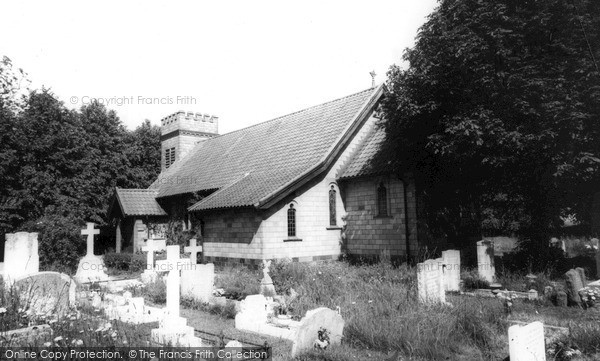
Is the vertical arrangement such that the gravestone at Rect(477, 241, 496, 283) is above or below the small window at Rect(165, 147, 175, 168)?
below

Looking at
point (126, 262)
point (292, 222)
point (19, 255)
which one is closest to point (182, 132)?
point (126, 262)

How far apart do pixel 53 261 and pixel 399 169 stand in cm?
1676

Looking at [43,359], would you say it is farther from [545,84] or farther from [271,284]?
[545,84]

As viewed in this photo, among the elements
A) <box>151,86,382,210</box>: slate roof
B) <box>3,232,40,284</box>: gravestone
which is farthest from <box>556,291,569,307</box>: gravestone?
<box>3,232,40,284</box>: gravestone

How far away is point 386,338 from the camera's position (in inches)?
331

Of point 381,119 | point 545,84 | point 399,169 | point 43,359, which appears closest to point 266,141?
point 381,119

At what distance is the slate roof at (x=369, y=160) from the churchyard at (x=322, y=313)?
18.2 ft

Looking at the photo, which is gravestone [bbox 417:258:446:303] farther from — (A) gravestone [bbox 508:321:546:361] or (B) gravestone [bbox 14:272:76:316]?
(B) gravestone [bbox 14:272:76:316]

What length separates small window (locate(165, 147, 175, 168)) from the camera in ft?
125

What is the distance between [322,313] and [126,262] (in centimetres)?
1904

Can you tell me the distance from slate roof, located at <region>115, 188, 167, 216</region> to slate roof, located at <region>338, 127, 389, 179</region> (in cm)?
1431

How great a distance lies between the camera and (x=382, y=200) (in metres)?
20.7

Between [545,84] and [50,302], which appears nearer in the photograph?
[50,302]

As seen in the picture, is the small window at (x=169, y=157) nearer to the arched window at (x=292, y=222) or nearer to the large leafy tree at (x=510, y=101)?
the arched window at (x=292, y=222)
